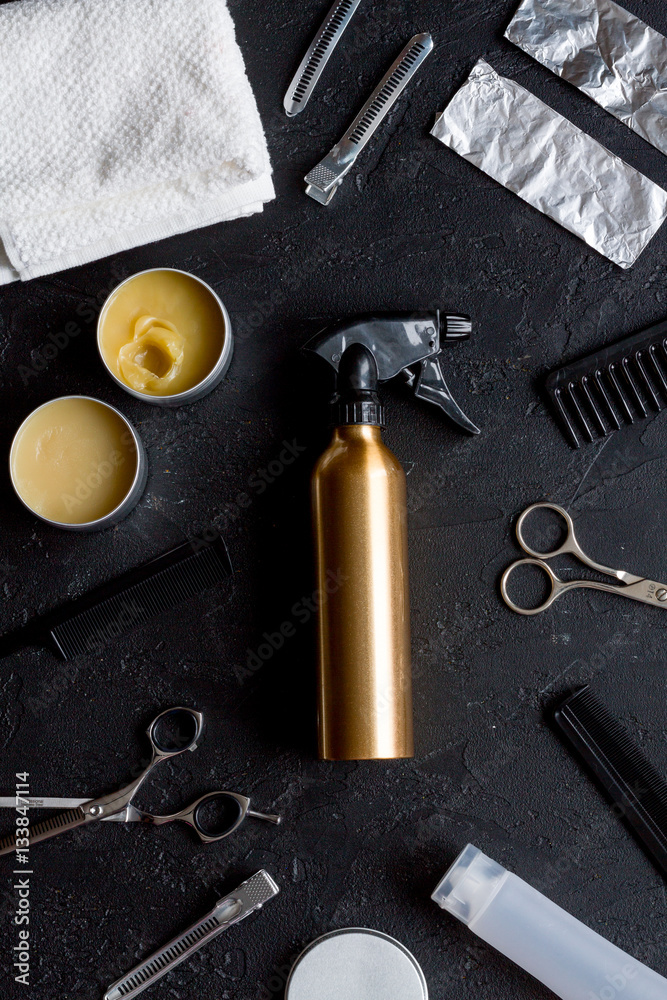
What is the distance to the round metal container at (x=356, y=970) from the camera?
3.02 feet

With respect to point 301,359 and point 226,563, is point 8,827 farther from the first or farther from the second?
point 301,359

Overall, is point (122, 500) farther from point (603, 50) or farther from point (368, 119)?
point (603, 50)

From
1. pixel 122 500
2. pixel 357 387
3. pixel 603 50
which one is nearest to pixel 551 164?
pixel 603 50

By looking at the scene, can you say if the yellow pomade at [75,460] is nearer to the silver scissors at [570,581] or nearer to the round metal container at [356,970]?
the silver scissors at [570,581]

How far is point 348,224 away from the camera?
3.30ft

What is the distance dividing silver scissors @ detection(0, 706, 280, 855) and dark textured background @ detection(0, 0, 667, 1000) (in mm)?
21

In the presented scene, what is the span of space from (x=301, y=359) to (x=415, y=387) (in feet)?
0.57

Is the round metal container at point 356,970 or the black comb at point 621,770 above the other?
the black comb at point 621,770

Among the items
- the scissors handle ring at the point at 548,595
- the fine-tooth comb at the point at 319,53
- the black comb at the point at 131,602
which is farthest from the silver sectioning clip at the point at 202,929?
the fine-tooth comb at the point at 319,53

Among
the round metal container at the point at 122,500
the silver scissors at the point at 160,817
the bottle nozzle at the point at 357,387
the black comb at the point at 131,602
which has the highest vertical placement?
the bottle nozzle at the point at 357,387

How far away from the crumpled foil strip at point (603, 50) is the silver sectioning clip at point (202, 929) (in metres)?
1.15

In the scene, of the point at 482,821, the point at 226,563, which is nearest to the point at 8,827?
the point at 226,563

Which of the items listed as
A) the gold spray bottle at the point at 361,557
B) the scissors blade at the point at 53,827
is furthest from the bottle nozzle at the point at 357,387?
the scissors blade at the point at 53,827

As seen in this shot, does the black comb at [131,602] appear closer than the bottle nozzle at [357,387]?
No
